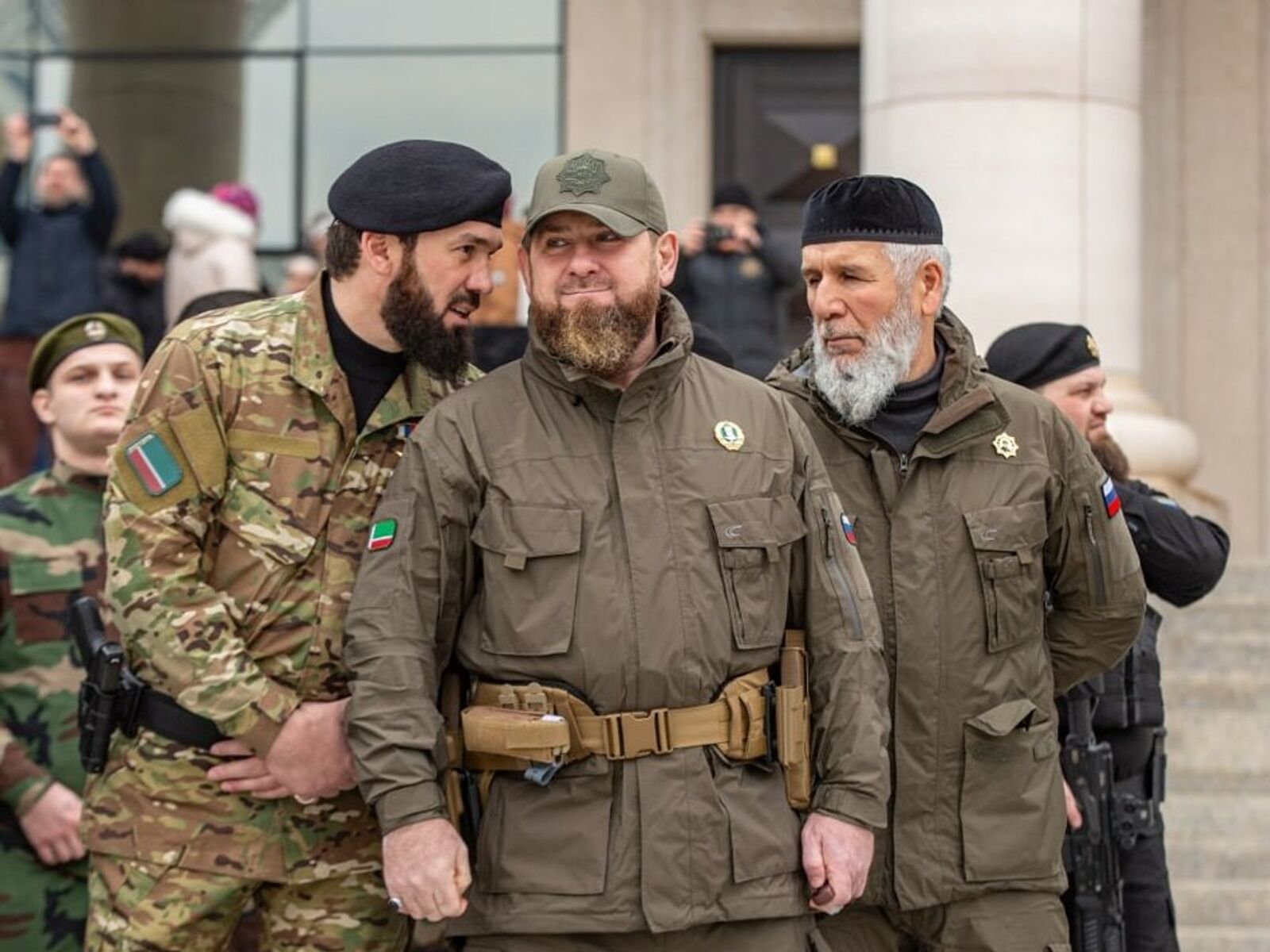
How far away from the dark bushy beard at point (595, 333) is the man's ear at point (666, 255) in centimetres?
13

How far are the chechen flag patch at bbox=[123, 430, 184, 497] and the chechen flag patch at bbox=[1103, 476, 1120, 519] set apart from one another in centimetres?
195

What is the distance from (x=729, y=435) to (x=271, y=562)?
0.92 metres

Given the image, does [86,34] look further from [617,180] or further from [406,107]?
[617,180]

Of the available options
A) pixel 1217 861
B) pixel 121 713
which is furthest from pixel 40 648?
pixel 1217 861

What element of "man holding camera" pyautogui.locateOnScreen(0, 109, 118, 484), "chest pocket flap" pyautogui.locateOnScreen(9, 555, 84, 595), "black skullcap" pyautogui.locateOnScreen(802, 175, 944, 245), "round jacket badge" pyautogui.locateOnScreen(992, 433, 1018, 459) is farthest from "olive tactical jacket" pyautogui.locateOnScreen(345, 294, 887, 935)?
"man holding camera" pyautogui.locateOnScreen(0, 109, 118, 484)

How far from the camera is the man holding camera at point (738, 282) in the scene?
32.3 feet

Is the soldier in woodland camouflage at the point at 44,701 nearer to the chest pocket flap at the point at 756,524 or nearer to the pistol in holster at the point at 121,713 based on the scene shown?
the pistol in holster at the point at 121,713

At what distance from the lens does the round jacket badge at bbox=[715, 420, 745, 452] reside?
4.36 m

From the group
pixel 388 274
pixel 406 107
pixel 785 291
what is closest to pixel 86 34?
pixel 406 107

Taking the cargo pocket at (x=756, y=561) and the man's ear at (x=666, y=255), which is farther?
the man's ear at (x=666, y=255)

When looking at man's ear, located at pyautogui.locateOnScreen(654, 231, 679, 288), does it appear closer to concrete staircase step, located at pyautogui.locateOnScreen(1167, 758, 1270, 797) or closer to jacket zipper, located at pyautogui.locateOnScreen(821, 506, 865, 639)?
jacket zipper, located at pyautogui.locateOnScreen(821, 506, 865, 639)

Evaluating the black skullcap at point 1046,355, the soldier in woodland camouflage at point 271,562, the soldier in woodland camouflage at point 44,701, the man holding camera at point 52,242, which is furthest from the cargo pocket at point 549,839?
the man holding camera at point 52,242

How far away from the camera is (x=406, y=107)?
13273 millimetres

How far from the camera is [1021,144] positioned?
9.35 metres
